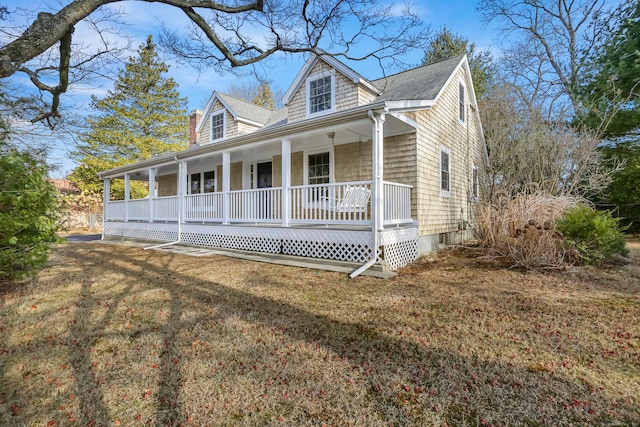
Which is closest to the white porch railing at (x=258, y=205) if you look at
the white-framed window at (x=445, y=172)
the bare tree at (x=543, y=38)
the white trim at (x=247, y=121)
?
the white-framed window at (x=445, y=172)

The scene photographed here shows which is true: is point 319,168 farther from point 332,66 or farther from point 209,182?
point 209,182

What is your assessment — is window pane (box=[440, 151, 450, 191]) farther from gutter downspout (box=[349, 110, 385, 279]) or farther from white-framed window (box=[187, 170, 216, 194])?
white-framed window (box=[187, 170, 216, 194])

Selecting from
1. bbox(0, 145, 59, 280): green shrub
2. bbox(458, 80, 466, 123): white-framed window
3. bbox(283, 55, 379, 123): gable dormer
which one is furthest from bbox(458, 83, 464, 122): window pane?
bbox(0, 145, 59, 280): green shrub

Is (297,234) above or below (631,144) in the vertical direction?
below

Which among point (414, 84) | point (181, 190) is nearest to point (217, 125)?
point (181, 190)

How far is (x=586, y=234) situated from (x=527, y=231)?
4.05 ft

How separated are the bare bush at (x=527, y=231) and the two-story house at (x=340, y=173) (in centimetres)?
174

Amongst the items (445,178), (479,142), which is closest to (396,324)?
(445,178)

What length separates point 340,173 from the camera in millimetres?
9938

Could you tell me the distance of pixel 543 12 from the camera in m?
20.2

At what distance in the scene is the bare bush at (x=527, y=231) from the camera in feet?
21.7

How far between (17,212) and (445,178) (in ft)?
33.8

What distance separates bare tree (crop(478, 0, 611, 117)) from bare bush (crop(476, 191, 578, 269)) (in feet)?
48.2

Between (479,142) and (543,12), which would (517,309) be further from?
(543,12)
